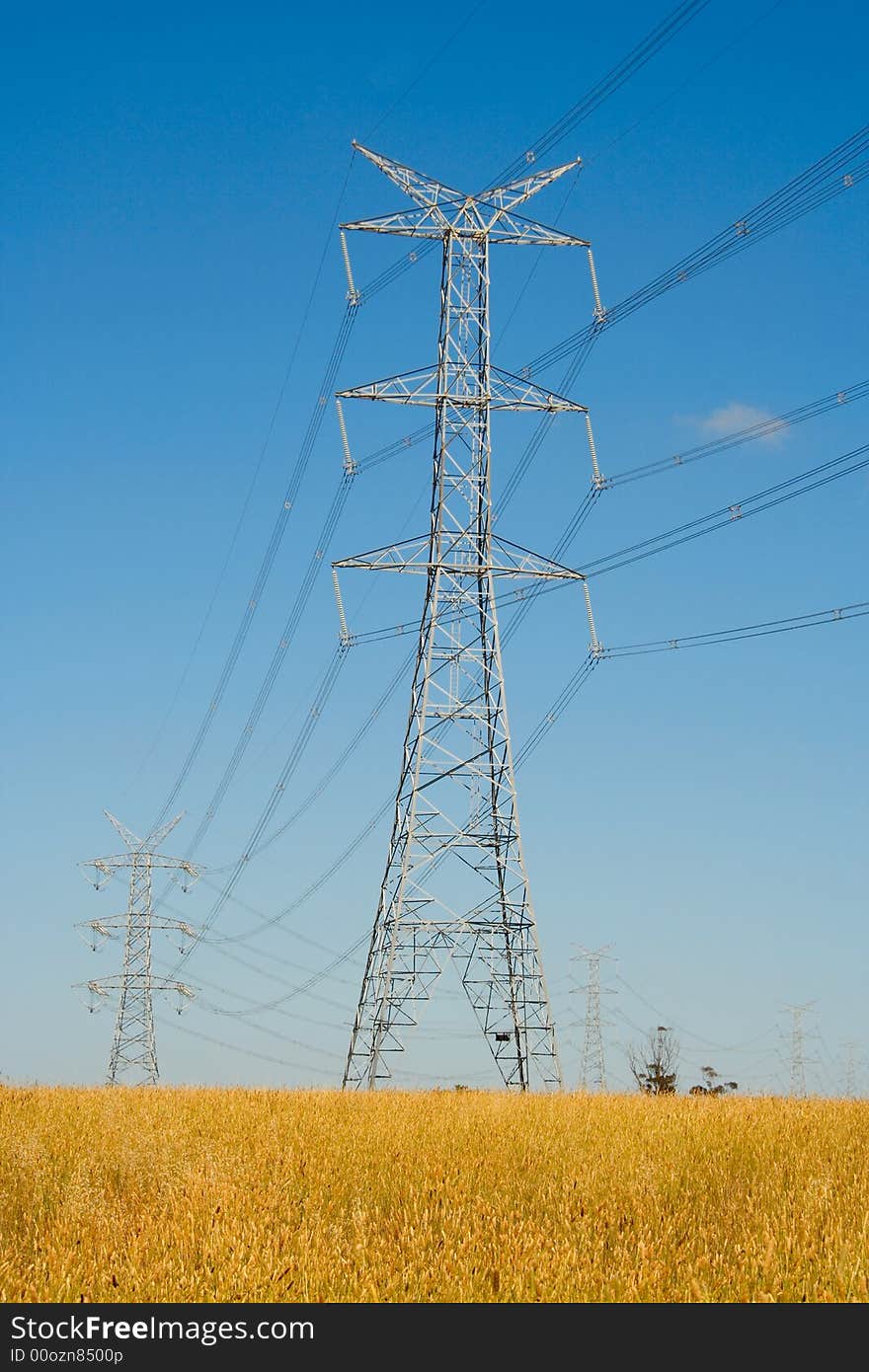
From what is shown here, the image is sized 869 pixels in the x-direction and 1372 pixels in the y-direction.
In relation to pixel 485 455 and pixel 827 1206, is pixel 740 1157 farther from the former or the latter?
pixel 485 455

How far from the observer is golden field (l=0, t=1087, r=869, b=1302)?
28.4ft

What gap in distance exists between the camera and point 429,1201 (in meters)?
11.2

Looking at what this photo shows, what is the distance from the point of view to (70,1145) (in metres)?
14.6

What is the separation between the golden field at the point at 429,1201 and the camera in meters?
8.65

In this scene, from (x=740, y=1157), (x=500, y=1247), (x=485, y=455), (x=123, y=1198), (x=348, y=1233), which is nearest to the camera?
(x=500, y=1247)

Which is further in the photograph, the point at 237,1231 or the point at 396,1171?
the point at 396,1171

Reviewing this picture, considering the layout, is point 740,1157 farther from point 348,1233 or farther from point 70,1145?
point 70,1145
